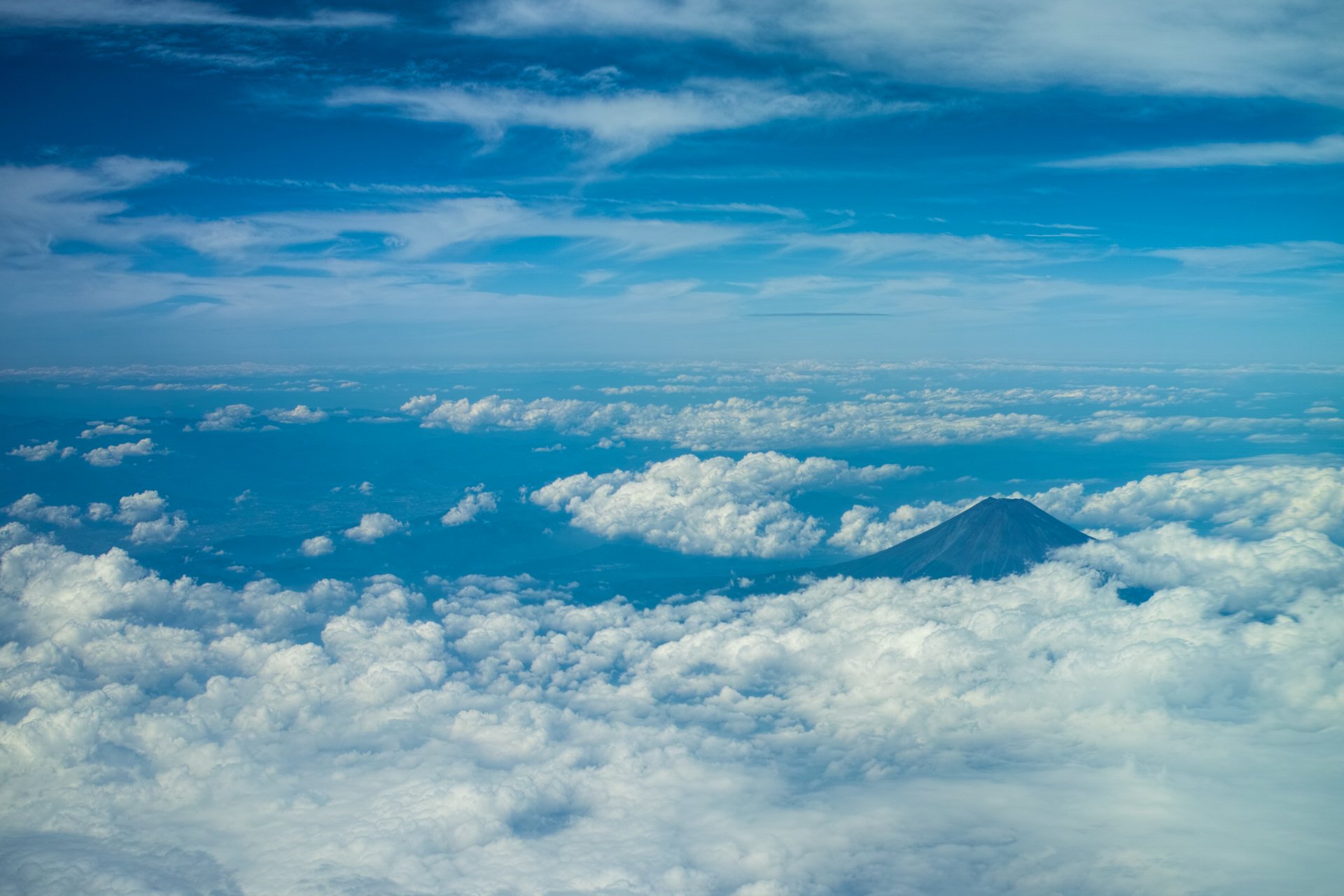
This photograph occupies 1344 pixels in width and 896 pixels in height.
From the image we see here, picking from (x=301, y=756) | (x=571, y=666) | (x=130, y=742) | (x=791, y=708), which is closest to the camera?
(x=130, y=742)

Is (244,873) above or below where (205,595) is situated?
below

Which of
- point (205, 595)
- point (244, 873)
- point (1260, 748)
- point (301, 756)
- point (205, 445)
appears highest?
point (205, 445)

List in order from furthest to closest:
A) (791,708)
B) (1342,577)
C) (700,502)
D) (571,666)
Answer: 1. (700,502)
2. (571,666)
3. (791,708)
4. (1342,577)

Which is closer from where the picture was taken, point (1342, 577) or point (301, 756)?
point (1342, 577)

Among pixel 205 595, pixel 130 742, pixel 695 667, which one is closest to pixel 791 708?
pixel 695 667

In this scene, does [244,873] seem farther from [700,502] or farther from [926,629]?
[700,502]

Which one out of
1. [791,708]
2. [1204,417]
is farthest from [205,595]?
[1204,417]
